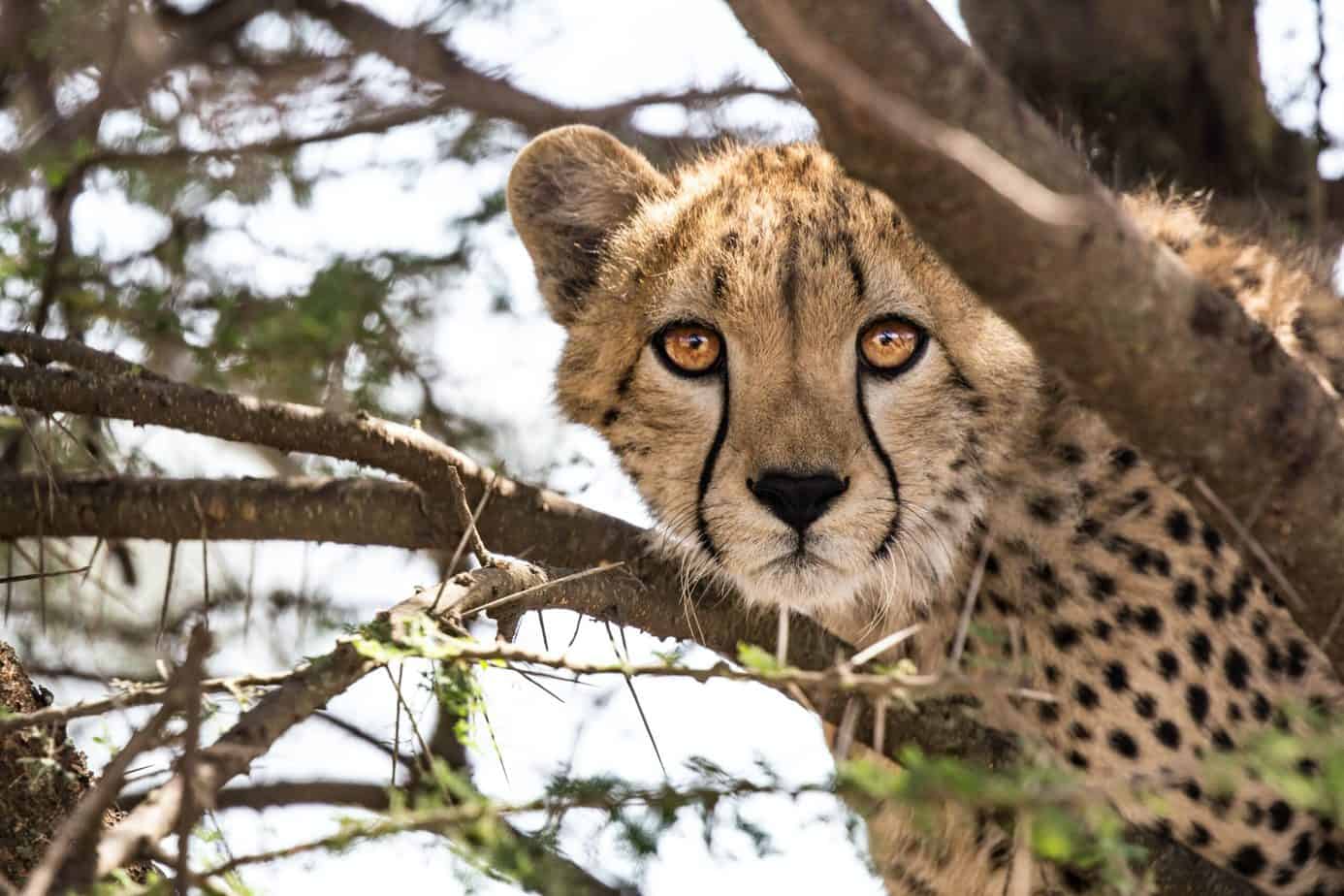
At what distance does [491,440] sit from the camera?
Result: 4.29m

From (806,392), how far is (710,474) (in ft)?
0.80

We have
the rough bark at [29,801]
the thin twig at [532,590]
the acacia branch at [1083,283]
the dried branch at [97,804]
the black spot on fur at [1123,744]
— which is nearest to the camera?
the dried branch at [97,804]

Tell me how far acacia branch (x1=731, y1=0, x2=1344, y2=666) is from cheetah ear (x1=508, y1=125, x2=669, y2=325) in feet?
5.23

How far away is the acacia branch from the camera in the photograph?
5.12ft

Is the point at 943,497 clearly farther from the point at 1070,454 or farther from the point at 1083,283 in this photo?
the point at 1083,283

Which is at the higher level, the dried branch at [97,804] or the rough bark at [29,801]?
the dried branch at [97,804]

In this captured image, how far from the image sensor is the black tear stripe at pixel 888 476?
109 inches

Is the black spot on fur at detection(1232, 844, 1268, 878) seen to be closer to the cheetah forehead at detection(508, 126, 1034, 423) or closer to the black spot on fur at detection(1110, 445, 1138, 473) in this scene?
the black spot on fur at detection(1110, 445, 1138, 473)

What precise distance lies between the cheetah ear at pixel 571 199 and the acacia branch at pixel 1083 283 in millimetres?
1594

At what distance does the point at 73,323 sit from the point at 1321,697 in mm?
2813

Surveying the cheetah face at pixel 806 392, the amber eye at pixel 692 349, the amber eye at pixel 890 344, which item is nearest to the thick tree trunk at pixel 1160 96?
the cheetah face at pixel 806 392

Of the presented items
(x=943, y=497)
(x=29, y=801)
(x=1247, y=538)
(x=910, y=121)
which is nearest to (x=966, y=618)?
(x=1247, y=538)

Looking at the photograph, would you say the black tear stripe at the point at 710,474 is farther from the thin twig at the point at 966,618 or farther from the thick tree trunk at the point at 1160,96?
the thick tree trunk at the point at 1160,96

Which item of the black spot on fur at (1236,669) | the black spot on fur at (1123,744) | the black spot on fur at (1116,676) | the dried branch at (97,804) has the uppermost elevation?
the black spot on fur at (1236,669)
